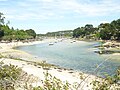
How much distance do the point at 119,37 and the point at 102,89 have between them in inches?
4224

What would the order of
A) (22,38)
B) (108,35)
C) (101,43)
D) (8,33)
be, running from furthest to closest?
(22,38), (8,33), (108,35), (101,43)

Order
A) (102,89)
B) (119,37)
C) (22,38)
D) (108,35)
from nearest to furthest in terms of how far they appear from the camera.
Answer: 1. (102,89)
2. (119,37)
3. (108,35)
4. (22,38)

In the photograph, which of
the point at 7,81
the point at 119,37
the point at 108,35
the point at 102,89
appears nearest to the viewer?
the point at 102,89

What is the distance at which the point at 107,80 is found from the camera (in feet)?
18.6

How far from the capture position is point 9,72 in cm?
720

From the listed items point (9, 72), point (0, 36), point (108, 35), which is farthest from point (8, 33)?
point (9, 72)

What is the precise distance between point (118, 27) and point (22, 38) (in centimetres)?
8610

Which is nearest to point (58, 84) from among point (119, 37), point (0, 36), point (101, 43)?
point (101, 43)

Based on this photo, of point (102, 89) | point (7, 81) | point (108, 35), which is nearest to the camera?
point (102, 89)

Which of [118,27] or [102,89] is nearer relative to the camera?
[102,89]

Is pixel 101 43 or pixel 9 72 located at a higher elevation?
pixel 101 43

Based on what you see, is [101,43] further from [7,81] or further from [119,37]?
[119,37]

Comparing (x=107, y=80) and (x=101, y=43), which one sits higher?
(x=101, y=43)

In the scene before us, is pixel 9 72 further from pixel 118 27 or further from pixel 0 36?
pixel 0 36
